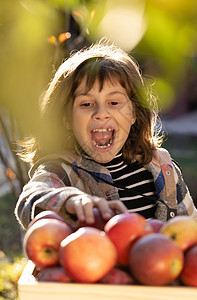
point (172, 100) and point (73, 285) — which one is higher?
point (172, 100)

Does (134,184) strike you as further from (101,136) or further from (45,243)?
(45,243)

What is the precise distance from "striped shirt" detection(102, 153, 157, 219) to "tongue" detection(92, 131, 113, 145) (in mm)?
157

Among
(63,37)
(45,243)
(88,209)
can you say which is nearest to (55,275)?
(45,243)

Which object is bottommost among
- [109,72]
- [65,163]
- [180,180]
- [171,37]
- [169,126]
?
[169,126]

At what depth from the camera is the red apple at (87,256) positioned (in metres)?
0.90

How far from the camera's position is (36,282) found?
95 cm

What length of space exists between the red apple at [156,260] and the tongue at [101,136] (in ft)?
3.30

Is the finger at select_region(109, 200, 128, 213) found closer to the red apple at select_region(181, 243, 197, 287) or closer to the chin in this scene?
the red apple at select_region(181, 243, 197, 287)

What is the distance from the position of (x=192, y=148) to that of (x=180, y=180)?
211 inches

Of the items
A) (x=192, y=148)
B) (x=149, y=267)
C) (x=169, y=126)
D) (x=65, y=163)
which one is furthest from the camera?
(x=169, y=126)

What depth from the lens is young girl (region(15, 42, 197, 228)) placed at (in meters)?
1.84

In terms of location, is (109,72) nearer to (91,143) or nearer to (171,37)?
(91,143)

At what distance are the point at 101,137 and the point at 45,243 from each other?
96 centimetres

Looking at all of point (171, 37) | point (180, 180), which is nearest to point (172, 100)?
point (171, 37)
